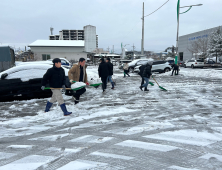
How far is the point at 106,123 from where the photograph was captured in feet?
14.8

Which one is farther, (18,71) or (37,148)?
(18,71)

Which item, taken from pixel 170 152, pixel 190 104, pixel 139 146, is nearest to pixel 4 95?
pixel 139 146

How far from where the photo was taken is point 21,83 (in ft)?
21.7

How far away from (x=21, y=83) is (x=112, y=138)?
4630 millimetres

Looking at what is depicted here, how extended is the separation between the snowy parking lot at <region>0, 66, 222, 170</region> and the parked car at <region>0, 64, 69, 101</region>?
68cm

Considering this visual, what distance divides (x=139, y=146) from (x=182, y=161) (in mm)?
774

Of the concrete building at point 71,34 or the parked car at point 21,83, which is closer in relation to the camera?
the parked car at point 21,83

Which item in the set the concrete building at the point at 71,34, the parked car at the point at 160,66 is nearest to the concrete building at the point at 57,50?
the parked car at the point at 160,66

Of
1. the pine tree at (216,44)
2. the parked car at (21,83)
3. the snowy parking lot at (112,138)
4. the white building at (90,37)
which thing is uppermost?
the white building at (90,37)

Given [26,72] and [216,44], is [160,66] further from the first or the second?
[216,44]

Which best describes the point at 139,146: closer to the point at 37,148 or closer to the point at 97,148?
the point at 97,148

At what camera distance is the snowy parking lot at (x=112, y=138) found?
2.72 m

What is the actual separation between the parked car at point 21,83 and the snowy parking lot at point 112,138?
2.24 ft

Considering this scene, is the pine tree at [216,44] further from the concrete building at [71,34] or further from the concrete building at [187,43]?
the concrete building at [71,34]
